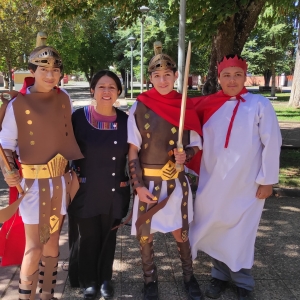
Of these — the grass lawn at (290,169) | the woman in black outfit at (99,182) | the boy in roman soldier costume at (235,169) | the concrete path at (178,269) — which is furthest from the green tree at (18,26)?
the boy in roman soldier costume at (235,169)

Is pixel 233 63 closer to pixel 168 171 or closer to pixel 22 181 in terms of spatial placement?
pixel 168 171

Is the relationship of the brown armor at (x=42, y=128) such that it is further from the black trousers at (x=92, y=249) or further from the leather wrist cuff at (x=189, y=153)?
the leather wrist cuff at (x=189, y=153)

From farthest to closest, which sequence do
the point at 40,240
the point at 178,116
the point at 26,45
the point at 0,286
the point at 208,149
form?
the point at 26,45 < the point at 0,286 < the point at 208,149 < the point at 178,116 < the point at 40,240

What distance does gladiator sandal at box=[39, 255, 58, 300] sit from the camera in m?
2.74

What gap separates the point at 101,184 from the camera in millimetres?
2854

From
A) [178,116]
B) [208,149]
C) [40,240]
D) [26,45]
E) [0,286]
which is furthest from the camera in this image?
[26,45]

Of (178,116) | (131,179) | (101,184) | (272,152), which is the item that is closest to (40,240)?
A: (101,184)

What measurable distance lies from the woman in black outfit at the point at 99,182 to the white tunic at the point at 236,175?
2.29 feet

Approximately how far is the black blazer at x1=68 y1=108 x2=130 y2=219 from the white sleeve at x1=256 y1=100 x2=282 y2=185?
1072 mm

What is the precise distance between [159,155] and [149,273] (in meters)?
1.01

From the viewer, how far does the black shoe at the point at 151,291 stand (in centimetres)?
297

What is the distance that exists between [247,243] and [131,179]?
1.12 m

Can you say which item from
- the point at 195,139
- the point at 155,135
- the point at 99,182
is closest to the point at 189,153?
the point at 195,139

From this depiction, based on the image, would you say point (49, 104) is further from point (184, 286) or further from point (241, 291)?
point (241, 291)
